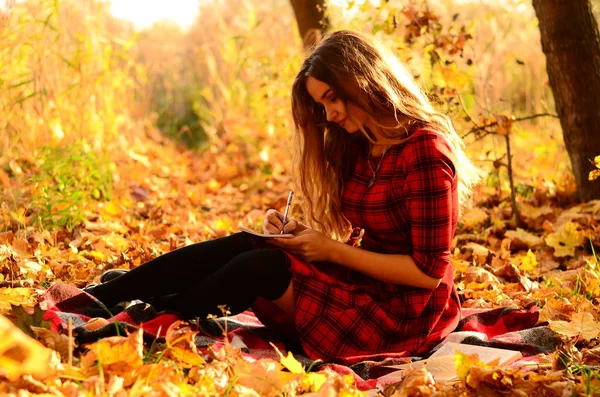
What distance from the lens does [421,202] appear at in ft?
8.25

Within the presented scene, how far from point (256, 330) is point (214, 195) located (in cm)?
340

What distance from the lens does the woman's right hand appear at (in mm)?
2766

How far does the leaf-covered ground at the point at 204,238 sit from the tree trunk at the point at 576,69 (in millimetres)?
317

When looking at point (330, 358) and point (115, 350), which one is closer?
point (115, 350)

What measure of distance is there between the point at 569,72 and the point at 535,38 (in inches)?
172

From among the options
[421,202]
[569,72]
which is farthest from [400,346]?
[569,72]

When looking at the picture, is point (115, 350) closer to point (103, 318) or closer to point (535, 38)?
point (103, 318)

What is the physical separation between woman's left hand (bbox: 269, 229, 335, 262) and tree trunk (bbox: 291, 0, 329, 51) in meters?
2.47

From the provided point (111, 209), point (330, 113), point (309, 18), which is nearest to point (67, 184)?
point (111, 209)

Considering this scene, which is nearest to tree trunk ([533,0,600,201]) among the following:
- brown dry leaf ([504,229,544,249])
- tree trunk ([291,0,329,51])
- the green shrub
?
brown dry leaf ([504,229,544,249])

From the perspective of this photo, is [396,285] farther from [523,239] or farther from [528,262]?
[523,239]

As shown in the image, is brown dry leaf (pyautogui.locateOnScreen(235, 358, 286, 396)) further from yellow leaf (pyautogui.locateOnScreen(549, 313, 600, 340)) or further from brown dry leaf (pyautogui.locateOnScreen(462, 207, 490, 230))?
brown dry leaf (pyautogui.locateOnScreen(462, 207, 490, 230))

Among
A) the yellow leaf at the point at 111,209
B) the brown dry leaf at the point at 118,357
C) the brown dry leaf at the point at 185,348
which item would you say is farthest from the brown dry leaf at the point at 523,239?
the brown dry leaf at the point at 118,357

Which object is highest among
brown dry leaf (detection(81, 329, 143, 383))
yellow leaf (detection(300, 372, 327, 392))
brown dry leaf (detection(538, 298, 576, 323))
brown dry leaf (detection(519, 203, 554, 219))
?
brown dry leaf (detection(81, 329, 143, 383))
